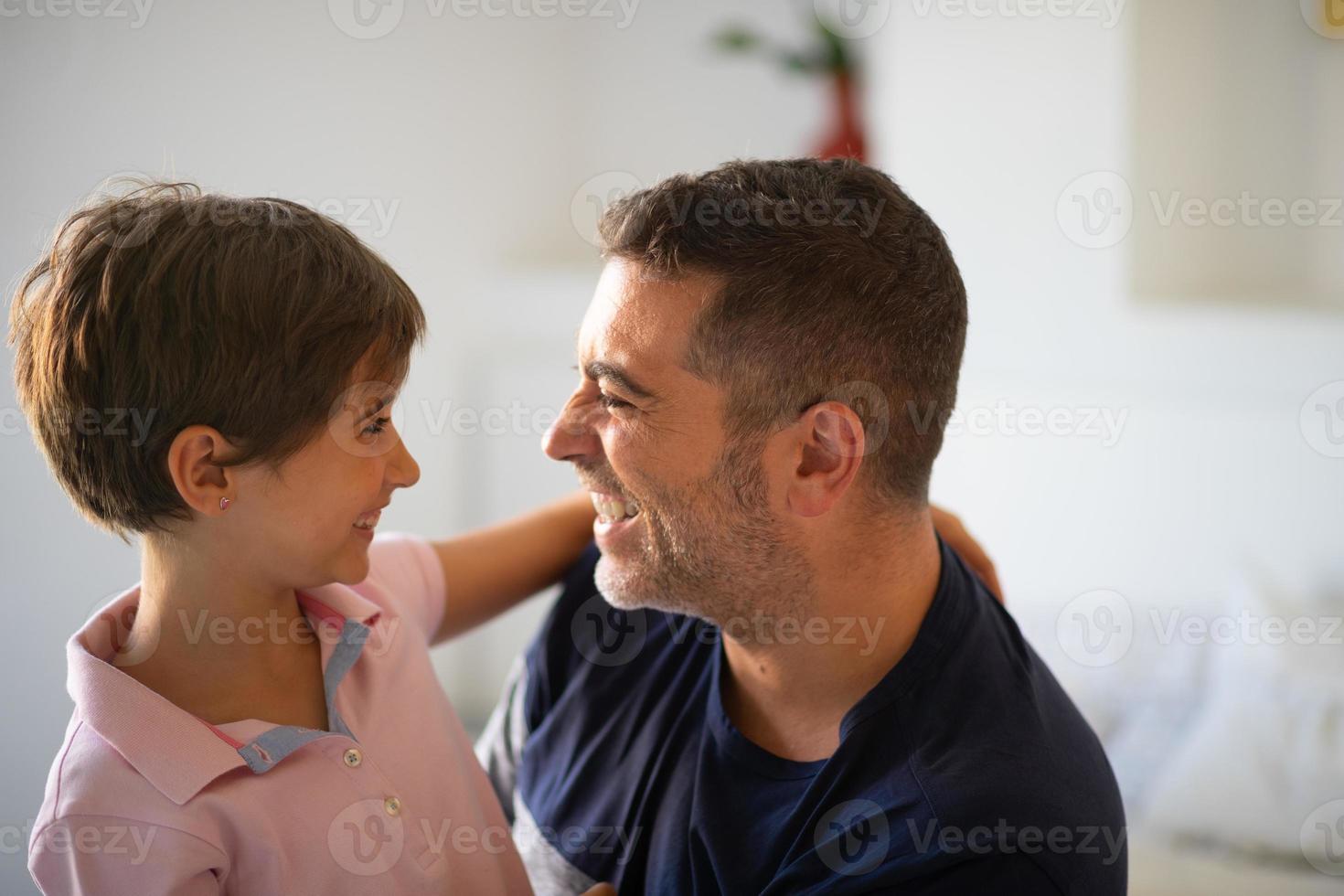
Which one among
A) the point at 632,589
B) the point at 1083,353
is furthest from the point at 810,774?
the point at 1083,353

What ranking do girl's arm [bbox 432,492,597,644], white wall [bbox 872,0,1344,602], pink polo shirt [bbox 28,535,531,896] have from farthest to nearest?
white wall [bbox 872,0,1344,602], girl's arm [bbox 432,492,597,644], pink polo shirt [bbox 28,535,531,896]

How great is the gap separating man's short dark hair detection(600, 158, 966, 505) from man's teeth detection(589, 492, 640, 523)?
15 centimetres

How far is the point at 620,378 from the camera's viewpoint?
1312 millimetres

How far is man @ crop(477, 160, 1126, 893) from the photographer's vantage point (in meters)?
1.24

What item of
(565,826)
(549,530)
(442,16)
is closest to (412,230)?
(442,16)

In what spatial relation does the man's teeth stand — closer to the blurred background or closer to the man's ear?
the man's ear

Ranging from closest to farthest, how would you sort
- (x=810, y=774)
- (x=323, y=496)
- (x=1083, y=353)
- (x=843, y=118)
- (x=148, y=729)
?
1. (x=148, y=729)
2. (x=323, y=496)
3. (x=810, y=774)
4. (x=1083, y=353)
5. (x=843, y=118)

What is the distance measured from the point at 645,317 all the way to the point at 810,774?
53 cm

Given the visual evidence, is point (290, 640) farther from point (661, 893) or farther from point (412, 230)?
point (412, 230)

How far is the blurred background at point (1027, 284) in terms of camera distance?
1.83 metres

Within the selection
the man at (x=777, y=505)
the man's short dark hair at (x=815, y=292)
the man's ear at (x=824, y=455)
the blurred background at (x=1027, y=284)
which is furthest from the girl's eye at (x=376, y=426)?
the blurred background at (x=1027, y=284)

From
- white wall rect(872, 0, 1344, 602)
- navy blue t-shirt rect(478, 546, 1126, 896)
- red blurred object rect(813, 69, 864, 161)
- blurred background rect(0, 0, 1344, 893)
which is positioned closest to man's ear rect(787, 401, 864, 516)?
navy blue t-shirt rect(478, 546, 1126, 896)

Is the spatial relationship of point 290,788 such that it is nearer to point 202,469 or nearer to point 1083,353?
point 202,469

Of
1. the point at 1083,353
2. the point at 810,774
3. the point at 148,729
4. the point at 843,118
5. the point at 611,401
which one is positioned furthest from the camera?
the point at 843,118
